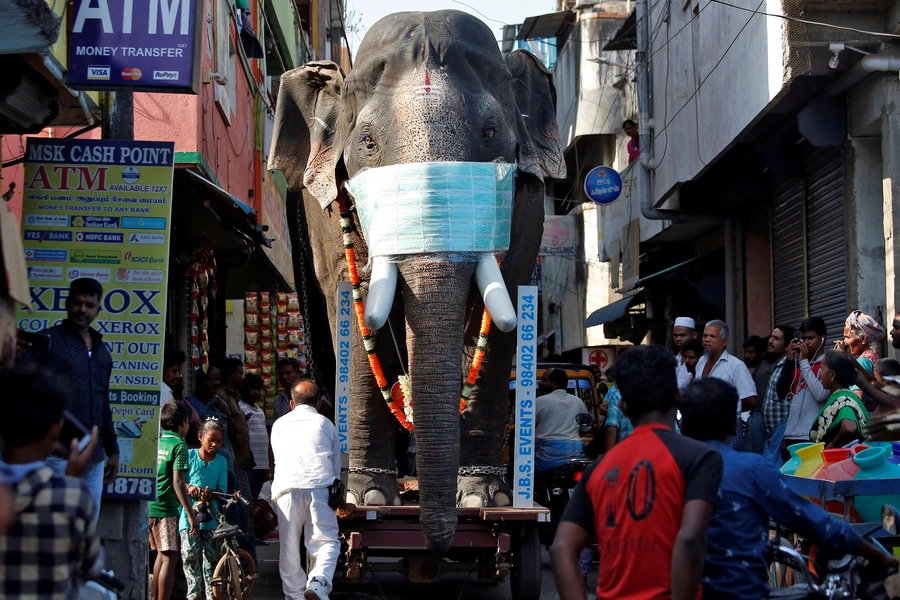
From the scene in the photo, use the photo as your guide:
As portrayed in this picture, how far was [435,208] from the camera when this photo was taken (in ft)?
26.0

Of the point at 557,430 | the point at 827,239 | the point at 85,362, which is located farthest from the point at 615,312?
the point at 85,362

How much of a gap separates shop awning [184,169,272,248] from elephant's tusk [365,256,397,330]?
319 centimetres

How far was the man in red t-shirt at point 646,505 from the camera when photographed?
12.2 feet

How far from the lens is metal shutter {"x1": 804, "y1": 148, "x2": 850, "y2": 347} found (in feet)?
43.1

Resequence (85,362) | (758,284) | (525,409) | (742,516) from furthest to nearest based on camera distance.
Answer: (758,284)
(525,409)
(85,362)
(742,516)

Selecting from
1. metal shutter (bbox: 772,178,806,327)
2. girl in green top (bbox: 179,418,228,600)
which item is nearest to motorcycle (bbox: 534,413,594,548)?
girl in green top (bbox: 179,418,228,600)

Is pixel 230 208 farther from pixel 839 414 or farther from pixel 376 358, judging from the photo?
pixel 839 414

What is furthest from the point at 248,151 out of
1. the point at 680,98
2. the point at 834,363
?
the point at 834,363

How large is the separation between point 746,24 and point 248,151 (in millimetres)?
7356

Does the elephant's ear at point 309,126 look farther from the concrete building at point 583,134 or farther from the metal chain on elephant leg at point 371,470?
the concrete building at point 583,134

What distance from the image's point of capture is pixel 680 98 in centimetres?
1744

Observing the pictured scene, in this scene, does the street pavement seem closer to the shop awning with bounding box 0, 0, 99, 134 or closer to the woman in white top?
the woman in white top

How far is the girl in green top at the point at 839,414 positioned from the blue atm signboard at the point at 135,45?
4346 millimetres

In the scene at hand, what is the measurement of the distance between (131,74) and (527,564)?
13.0 feet
